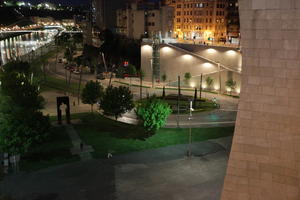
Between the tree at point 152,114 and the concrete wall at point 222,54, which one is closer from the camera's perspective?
the tree at point 152,114

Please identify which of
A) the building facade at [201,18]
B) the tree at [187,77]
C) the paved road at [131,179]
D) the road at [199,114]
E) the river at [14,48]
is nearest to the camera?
the paved road at [131,179]

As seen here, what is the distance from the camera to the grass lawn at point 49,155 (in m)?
24.6

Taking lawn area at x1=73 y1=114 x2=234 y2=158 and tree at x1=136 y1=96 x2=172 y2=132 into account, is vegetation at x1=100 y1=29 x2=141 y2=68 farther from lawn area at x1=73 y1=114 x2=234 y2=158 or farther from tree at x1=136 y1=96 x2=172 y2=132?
tree at x1=136 y1=96 x2=172 y2=132

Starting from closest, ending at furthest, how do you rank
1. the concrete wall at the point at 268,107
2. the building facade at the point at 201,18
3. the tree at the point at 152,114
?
1. the concrete wall at the point at 268,107
2. the tree at the point at 152,114
3. the building facade at the point at 201,18

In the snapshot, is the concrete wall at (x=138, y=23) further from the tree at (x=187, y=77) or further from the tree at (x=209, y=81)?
the tree at (x=209, y=81)

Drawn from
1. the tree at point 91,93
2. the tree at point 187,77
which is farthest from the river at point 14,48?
the tree at point 91,93

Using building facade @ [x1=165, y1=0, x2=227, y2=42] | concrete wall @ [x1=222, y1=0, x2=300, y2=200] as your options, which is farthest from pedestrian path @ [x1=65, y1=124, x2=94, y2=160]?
building facade @ [x1=165, y1=0, x2=227, y2=42]

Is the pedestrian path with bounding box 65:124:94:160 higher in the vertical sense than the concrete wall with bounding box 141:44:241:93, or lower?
lower

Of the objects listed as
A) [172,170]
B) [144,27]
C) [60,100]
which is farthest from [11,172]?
[144,27]

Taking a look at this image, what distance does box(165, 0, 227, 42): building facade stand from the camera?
9700cm

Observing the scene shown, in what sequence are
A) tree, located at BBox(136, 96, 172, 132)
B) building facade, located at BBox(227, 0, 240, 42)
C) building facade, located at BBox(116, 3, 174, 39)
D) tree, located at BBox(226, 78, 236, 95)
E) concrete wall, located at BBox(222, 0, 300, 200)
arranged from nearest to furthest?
concrete wall, located at BBox(222, 0, 300, 200) → tree, located at BBox(136, 96, 172, 132) → tree, located at BBox(226, 78, 236, 95) → building facade, located at BBox(116, 3, 174, 39) → building facade, located at BBox(227, 0, 240, 42)

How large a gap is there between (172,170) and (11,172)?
1045 cm

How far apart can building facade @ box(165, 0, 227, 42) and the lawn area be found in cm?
6532

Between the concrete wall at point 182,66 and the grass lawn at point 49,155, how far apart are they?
96.4 ft
